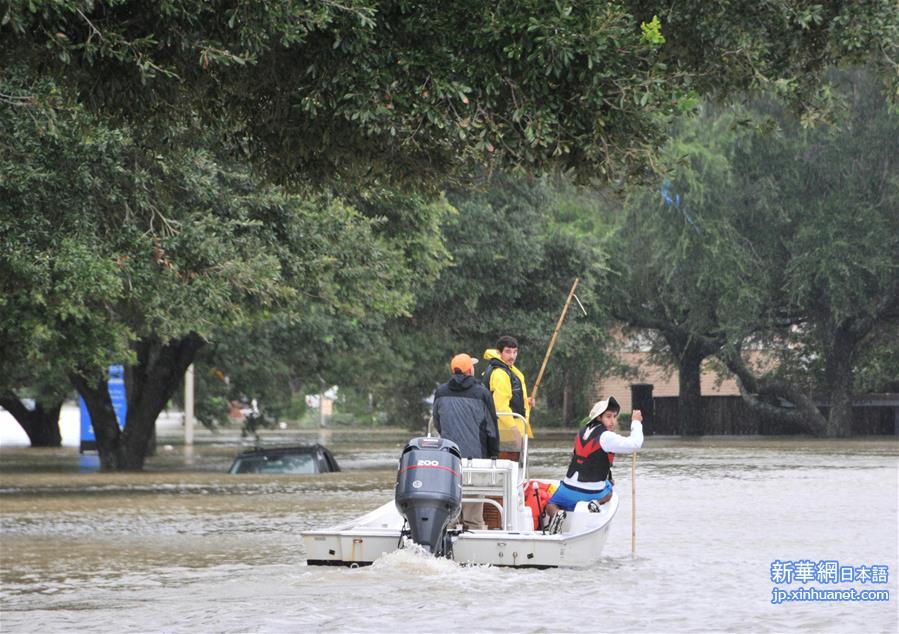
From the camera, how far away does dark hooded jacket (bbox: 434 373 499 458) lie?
14539 millimetres

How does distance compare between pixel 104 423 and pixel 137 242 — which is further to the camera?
pixel 104 423

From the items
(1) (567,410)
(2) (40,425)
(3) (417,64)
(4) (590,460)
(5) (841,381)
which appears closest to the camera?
(3) (417,64)

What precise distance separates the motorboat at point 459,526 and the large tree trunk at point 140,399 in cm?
2227

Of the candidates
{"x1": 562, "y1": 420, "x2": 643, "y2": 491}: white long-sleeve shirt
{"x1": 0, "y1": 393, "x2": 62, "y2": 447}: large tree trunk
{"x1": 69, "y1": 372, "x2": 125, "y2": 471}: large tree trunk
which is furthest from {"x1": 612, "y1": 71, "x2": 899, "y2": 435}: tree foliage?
{"x1": 562, "y1": 420, "x2": 643, "y2": 491}: white long-sleeve shirt

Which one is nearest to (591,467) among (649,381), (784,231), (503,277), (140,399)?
(140,399)

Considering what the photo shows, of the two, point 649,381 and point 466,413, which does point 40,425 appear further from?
point 466,413

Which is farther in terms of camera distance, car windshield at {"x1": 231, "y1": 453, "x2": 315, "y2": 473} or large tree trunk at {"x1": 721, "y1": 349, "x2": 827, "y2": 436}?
large tree trunk at {"x1": 721, "y1": 349, "x2": 827, "y2": 436}

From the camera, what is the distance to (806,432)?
2281 inches

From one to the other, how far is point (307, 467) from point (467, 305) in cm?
931

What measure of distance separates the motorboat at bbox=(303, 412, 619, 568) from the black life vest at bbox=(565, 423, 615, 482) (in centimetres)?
33

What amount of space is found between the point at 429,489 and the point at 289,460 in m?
18.4

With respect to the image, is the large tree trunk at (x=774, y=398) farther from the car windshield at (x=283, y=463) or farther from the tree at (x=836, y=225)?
the car windshield at (x=283, y=463)

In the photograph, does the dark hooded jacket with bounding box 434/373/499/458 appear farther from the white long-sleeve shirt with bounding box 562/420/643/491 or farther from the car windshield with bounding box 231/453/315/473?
the car windshield with bounding box 231/453/315/473

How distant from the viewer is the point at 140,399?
37.7 metres
